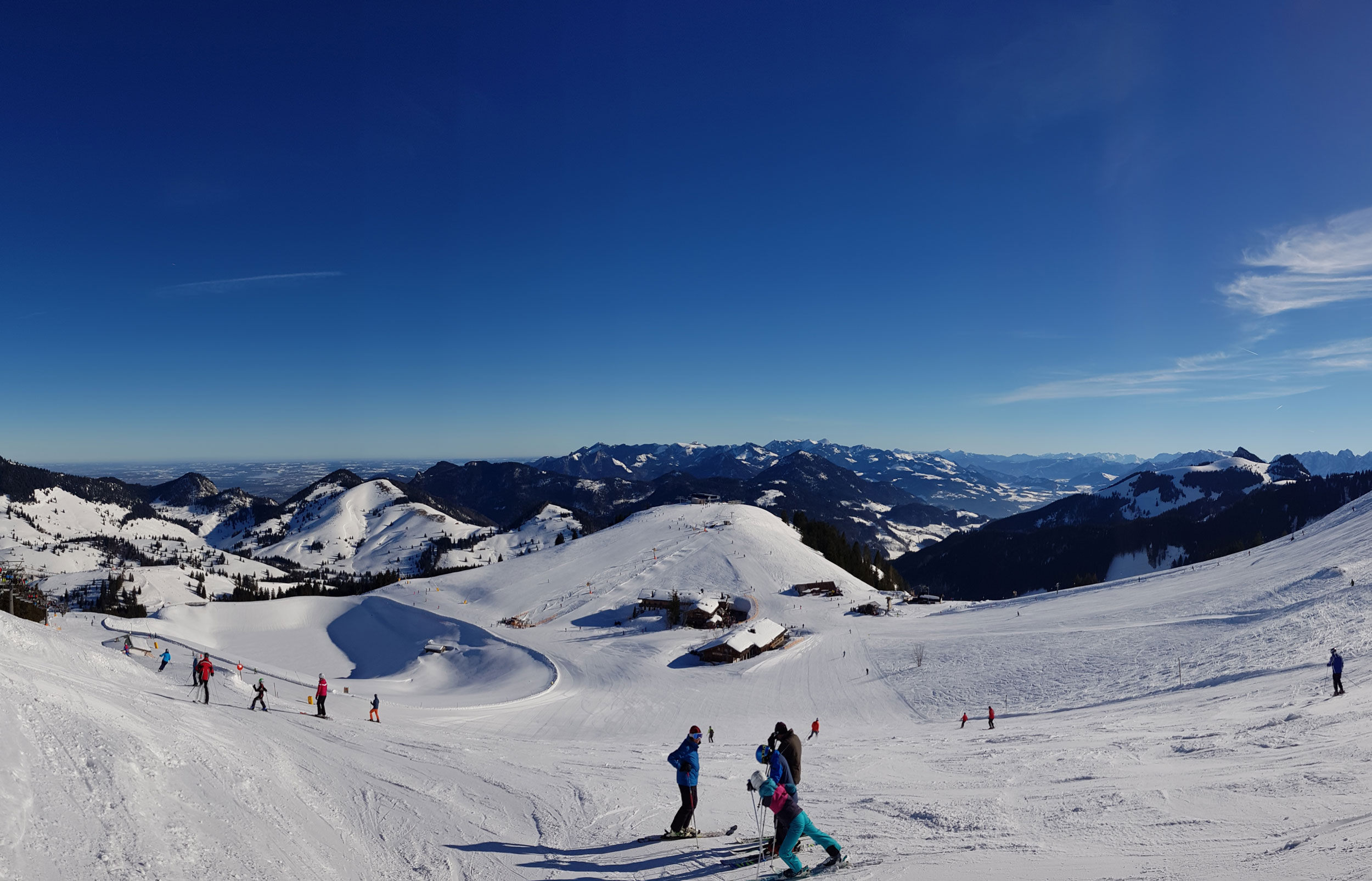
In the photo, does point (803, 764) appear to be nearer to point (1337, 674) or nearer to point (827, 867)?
point (827, 867)

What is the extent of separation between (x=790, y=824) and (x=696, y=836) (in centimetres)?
301

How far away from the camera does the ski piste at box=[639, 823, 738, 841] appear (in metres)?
10.4

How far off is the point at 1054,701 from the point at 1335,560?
32.1m

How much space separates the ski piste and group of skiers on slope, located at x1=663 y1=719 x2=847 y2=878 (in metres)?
0.03

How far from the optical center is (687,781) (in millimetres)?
10055

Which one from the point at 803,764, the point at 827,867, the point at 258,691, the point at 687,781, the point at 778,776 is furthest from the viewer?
the point at 258,691

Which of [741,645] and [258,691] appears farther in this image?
[741,645]

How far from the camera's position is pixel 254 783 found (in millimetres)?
11500

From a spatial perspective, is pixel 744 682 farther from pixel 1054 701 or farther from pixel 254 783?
pixel 254 783

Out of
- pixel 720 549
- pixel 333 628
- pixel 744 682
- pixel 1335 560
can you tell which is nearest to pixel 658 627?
pixel 744 682

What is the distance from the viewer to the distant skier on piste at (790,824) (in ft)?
26.5

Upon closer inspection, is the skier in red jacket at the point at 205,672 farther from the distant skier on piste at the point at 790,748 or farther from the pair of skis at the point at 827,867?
the pair of skis at the point at 827,867

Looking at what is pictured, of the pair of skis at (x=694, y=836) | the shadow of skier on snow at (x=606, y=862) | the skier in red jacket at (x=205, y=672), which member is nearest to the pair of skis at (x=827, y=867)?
the shadow of skier on snow at (x=606, y=862)

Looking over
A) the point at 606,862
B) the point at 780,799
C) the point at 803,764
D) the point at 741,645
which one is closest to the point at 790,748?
the point at 780,799
